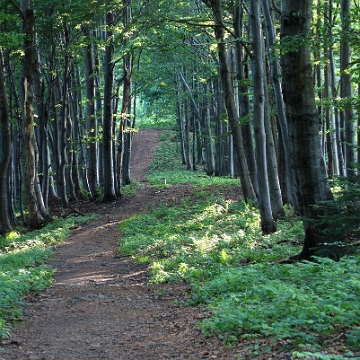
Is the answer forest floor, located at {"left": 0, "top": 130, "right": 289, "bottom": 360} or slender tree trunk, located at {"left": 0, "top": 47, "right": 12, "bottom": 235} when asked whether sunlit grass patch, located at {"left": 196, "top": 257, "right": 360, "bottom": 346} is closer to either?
forest floor, located at {"left": 0, "top": 130, "right": 289, "bottom": 360}

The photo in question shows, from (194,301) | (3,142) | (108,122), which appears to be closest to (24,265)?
(194,301)

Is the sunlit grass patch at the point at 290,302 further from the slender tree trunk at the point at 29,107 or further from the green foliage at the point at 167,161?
the green foliage at the point at 167,161

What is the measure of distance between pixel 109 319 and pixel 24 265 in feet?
15.8

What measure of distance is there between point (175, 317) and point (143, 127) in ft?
196

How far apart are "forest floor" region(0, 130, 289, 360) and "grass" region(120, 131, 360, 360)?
0.90ft

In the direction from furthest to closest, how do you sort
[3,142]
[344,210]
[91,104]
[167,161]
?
[167,161]
[91,104]
[3,142]
[344,210]

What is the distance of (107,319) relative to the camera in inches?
283

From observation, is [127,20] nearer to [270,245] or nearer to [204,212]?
[204,212]

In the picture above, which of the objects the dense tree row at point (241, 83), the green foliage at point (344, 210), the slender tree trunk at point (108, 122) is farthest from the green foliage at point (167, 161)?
the green foliage at point (344, 210)

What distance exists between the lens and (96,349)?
5.74 metres

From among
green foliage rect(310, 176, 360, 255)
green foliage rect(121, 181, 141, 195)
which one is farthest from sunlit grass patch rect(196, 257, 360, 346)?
green foliage rect(121, 181, 141, 195)

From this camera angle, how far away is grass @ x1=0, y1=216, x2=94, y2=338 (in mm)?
7328

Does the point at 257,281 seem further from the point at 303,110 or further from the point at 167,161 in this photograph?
the point at 167,161

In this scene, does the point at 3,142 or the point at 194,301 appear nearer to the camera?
the point at 194,301
